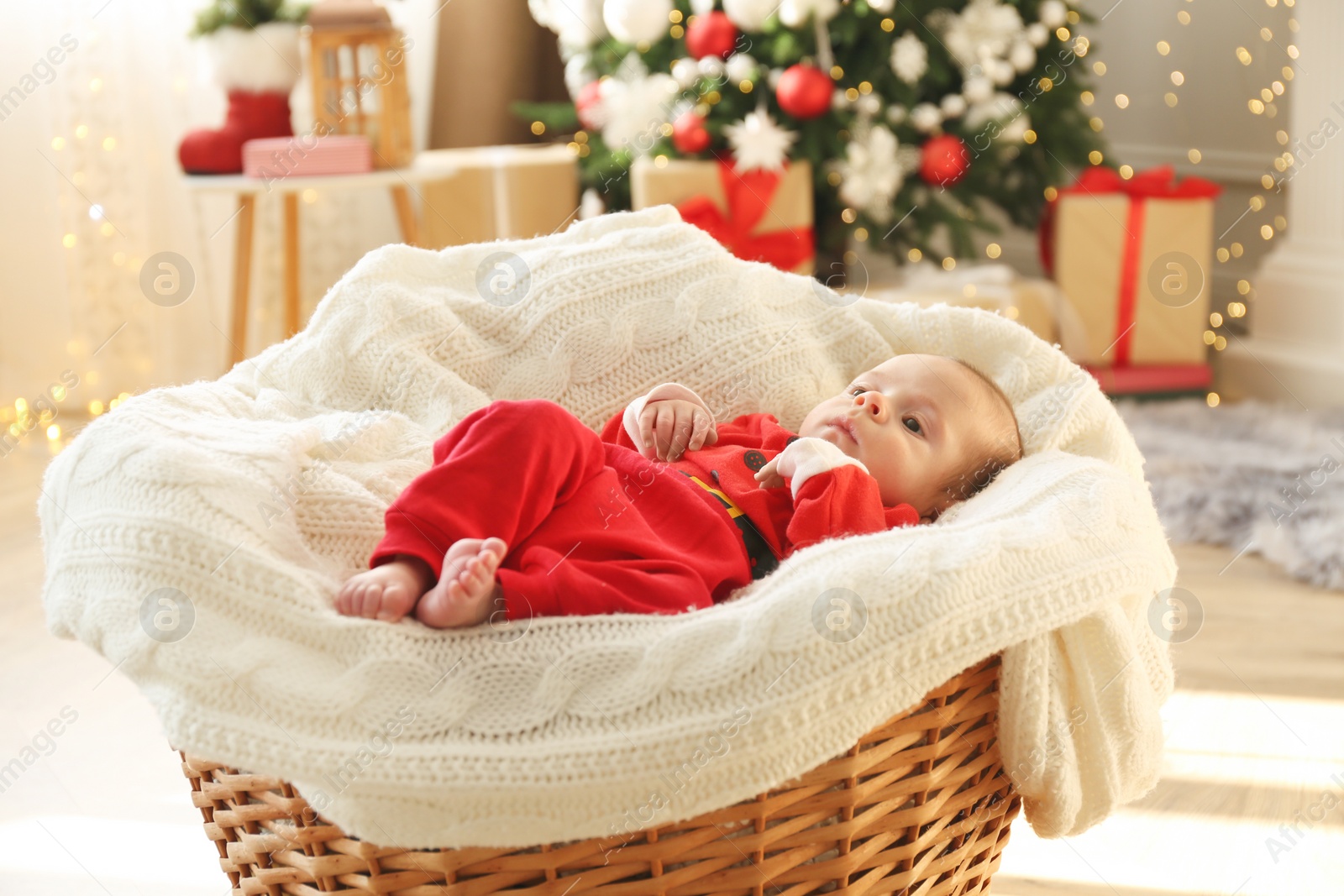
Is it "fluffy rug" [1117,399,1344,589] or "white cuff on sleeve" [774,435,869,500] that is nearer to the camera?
"white cuff on sleeve" [774,435,869,500]

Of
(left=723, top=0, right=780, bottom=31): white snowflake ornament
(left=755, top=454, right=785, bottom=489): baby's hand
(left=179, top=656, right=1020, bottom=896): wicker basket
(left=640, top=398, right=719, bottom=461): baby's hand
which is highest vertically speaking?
(left=723, top=0, right=780, bottom=31): white snowflake ornament

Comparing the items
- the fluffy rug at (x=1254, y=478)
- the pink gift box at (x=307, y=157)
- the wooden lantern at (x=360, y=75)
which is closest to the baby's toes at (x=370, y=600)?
the fluffy rug at (x=1254, y=478)

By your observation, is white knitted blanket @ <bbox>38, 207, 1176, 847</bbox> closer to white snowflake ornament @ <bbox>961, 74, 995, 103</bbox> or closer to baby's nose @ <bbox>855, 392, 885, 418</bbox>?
baby's nose @ <bbox>855, 392, 885, 418</bbox>

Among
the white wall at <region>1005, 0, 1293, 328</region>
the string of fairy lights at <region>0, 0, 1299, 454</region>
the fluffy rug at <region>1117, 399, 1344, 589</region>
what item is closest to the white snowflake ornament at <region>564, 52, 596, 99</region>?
the string of fairy lights at <region>0, 0, 1299, 454</region>

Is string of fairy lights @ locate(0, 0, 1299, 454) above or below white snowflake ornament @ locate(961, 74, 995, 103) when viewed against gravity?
below

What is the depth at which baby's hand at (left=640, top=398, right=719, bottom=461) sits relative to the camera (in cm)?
128

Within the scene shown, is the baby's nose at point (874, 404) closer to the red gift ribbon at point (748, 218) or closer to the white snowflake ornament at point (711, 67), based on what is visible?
the red gift ribbon at point (748, 218)

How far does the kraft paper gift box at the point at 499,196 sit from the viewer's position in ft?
9.43

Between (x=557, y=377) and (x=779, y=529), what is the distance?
13.8 inches

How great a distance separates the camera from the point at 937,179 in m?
2.79

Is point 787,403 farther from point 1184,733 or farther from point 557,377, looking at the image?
point 1184,733

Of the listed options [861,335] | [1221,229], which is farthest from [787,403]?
[1221,229]

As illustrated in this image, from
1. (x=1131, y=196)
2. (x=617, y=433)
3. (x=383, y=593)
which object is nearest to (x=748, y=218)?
(x=1131, y=196)

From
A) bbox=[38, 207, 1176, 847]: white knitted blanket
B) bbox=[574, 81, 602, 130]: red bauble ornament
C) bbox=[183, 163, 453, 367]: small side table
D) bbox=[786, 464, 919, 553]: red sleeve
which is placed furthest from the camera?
bbox=[574, 81, 602, 130]: red bauble ornament
